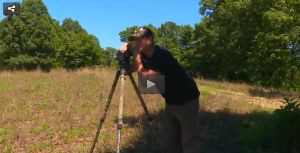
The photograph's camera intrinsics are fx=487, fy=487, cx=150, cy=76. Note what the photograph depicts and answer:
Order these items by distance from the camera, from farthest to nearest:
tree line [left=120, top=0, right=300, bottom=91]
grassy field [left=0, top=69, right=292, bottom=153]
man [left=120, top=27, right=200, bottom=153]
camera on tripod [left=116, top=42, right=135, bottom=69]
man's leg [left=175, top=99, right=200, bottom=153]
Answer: tree line [left=120, top=0, right=300, bottom=91]
grassy field [left=0, top=69, right=292, bottom=153]
man's leg [left=175, top=99, right=200, bottom=153]
camera on tripod [left=116, top=42, right=135, bottom=69]
man [left=120, top=27, right=200, bottom=153]

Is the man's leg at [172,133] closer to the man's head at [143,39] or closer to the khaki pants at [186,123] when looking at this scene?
the khaki pants at [186,123]

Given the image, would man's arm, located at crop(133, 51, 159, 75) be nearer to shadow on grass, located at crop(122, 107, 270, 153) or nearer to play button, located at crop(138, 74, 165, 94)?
play button, located at crop(138, 74, 165, 94)

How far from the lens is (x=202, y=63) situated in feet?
209

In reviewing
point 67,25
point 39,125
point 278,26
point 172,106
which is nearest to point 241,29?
point 278,26

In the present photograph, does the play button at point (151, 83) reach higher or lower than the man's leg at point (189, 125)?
higher

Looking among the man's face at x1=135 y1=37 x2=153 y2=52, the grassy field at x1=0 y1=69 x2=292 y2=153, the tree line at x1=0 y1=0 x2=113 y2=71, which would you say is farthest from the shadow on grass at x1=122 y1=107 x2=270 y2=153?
the tree line at x1=0 y1=0 x2=113 y2=71

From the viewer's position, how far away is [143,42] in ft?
16.0

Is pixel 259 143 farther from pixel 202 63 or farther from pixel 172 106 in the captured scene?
pixel 202 63

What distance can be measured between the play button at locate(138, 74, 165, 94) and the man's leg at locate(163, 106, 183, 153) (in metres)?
0.54

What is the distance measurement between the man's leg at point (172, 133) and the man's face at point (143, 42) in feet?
2.86

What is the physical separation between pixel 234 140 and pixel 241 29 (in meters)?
31.2

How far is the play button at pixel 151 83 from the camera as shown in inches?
188

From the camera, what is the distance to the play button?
15.7ft

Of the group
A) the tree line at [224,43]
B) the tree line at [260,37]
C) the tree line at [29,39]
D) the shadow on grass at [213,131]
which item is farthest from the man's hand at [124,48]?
the tree line at [29,39]
